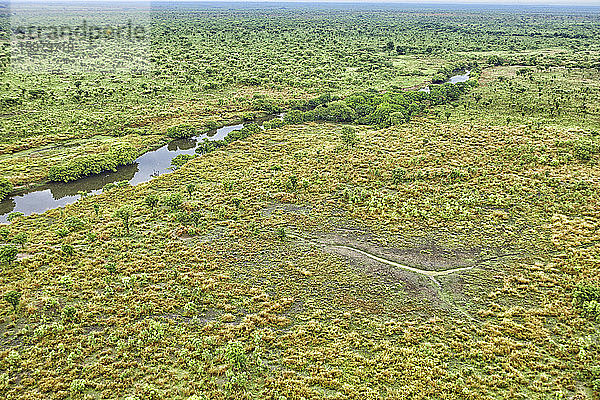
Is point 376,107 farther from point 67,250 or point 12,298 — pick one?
Result: point 12,298

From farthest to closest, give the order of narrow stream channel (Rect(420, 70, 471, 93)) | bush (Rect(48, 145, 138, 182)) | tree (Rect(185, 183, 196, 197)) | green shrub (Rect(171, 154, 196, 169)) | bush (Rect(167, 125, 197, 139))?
narrow stream channel (Rect(420, 70, 471, 93)), bush (Rect(167, 125, 197, 139)), green shrub (Rect(171, 154, 196, 169)), bush (Rect(48, 145, 138, 182)), tree (Rect(185, 183, 196, 197))

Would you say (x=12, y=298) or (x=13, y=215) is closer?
(x=12, y=298)

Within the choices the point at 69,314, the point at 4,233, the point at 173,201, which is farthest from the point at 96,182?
the point at 69,314

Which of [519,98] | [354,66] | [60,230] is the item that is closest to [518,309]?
[60,230]


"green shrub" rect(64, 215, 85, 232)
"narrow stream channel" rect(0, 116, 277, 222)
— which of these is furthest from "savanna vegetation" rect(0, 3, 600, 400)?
"narrow stream channel" rect(0, 116, 277, 222)

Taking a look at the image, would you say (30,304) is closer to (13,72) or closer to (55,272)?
(55,272)

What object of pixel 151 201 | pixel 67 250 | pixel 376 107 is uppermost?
pixel 376 107

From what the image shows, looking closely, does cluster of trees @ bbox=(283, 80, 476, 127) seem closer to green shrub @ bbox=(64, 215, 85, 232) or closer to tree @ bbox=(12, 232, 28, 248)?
green shrub @ bbox=(64, 215, 85, 232)
